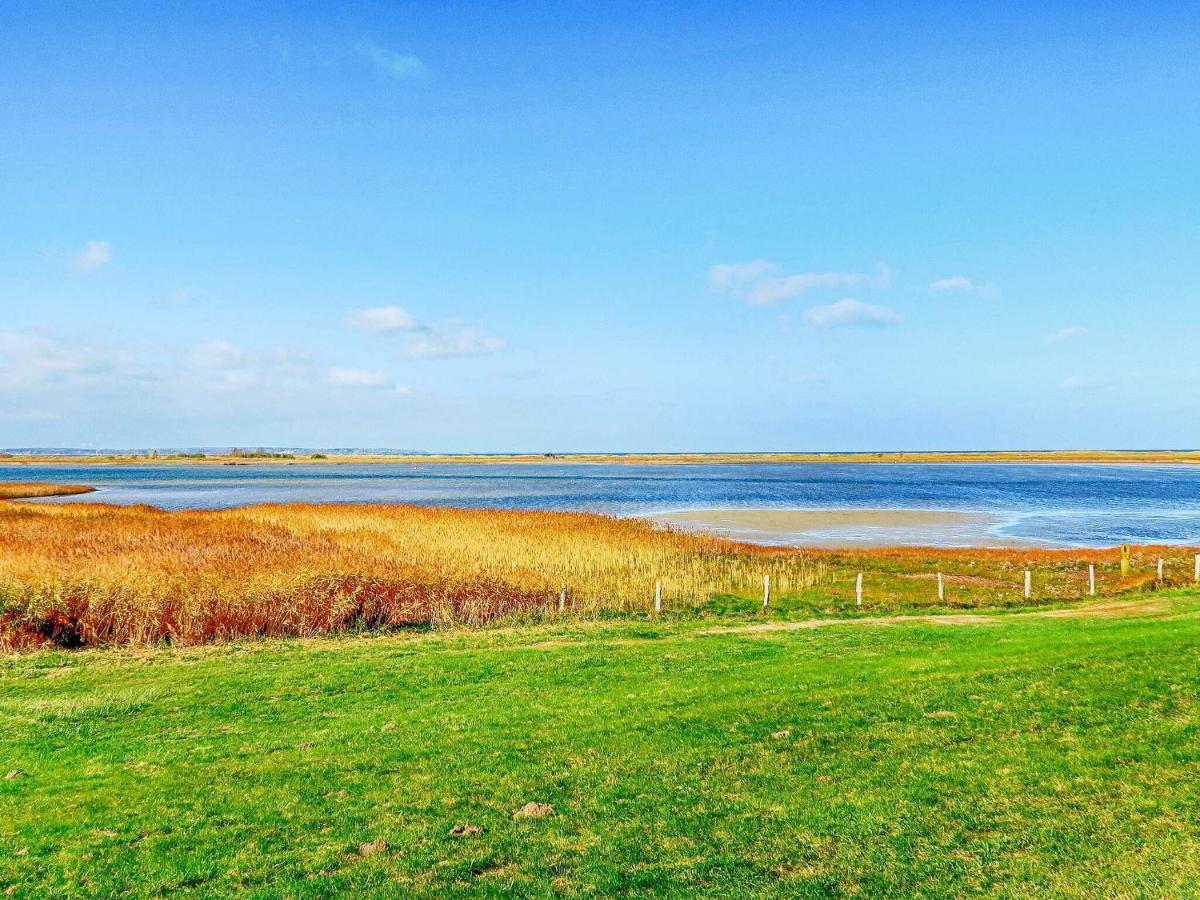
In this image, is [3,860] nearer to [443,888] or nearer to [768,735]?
[443,888]

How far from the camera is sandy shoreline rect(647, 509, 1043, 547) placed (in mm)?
46344

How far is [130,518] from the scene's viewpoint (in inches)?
1704

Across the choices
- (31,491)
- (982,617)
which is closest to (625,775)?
(982,617)

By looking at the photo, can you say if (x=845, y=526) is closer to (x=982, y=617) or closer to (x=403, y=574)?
(x=982, y=617)

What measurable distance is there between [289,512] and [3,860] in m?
49.1

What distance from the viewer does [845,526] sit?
54812 mm

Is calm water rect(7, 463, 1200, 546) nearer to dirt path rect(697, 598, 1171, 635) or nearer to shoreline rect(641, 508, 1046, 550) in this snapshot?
shoreline rect(641, 508, 1046, 550)

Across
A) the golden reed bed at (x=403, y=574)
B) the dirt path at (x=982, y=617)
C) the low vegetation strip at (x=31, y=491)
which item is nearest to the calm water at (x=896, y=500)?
the low vegetation strip at (x=31, y=491)

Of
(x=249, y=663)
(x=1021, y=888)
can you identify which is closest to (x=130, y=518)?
(x=249, y=663)

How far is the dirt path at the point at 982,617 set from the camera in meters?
20.3

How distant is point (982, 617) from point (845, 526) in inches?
1332

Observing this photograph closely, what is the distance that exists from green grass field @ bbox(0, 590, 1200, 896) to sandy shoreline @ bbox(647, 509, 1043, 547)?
31115 mm

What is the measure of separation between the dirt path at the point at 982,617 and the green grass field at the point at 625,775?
4452mm

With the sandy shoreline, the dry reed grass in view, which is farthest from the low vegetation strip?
the sandy shoreline
